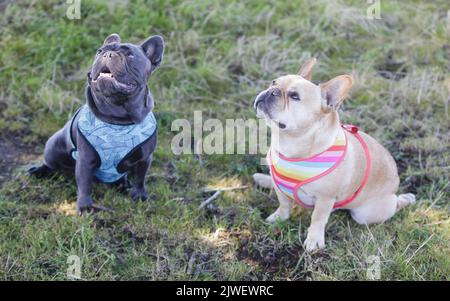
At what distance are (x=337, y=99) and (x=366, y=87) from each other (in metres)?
2.26

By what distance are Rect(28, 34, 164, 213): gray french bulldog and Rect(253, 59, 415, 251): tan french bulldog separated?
735 millimetres

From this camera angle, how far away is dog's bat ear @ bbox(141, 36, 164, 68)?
3402 mm

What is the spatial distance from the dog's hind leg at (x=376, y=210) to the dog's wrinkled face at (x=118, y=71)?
5.38 ft

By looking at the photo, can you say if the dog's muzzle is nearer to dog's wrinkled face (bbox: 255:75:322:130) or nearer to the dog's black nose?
dog's wrinkled face (bbox: 255:75:322:130)

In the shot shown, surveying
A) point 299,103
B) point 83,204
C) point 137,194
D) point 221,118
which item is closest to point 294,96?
point 299,103

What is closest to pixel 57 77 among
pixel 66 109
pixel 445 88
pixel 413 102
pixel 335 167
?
pixel 66 109

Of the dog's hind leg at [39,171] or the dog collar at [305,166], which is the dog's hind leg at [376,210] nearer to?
the dog collar at [305,166]

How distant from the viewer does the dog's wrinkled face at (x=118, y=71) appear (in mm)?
3176

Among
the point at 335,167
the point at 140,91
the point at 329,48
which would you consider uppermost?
the point at 140,91

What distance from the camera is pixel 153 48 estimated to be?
3.43m

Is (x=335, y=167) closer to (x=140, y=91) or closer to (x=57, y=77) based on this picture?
(x=140, y=91)

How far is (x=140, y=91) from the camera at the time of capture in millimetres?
3375

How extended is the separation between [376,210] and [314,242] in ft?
1.63

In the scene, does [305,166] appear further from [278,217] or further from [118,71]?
[118,71]
